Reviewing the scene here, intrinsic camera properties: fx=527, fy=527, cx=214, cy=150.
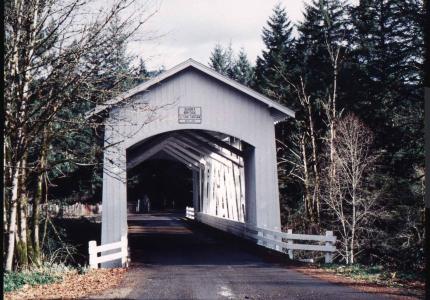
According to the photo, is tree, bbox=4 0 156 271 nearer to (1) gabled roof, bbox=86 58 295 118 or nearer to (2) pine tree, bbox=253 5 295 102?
(1) gabled roof, bbox=86 58 295 118

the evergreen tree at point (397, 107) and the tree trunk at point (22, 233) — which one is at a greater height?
the evergreen tree at point (397, 107)

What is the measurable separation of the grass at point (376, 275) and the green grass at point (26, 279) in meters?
6.05

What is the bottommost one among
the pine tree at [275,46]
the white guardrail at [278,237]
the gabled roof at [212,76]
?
the white guardrail at [278,237]

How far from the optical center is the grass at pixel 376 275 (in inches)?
397

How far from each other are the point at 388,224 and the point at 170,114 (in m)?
12.8

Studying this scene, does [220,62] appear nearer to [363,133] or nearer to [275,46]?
[275,46]

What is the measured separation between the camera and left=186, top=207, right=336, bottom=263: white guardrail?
13.4 meters

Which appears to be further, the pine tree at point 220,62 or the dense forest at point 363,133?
the pine tree at point 220,62

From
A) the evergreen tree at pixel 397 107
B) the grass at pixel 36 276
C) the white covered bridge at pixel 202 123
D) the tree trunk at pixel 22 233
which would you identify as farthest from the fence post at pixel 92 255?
the evergreen tree at pixel 397 107

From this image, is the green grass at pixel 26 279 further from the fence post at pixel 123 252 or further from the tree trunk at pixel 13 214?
the fence post at pixel 123 252

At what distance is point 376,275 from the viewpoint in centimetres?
1087

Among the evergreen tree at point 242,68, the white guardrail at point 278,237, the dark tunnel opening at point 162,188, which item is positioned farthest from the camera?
the evergreen tree at point 242,68

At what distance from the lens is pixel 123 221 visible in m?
14.9

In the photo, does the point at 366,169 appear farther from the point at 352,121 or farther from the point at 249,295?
the point at 249,295
